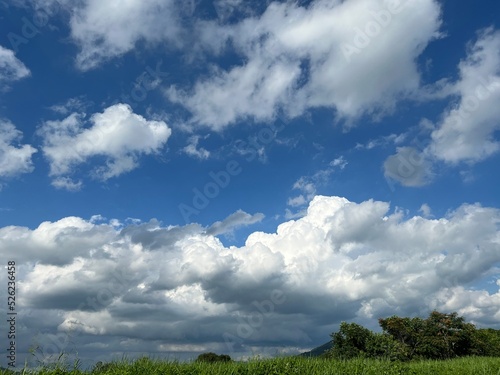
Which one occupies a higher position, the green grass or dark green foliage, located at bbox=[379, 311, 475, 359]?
dark green foliage, located at bbox=[379, 311, 475, 359]

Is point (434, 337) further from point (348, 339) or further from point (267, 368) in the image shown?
point (267, 368)

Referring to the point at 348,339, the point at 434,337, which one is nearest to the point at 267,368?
the point at 348,339

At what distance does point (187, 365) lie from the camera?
17.0 metres

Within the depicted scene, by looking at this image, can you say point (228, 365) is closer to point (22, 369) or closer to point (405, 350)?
point (22, 369)

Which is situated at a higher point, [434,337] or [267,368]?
[434,337]

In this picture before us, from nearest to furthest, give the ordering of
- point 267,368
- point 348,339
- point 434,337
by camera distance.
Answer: point 267,368 → point 348,339 → point 434,337

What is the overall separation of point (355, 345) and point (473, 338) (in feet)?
90.5

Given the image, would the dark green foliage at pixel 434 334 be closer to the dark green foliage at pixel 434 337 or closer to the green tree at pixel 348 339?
the dark green foliage at pixel 434 337

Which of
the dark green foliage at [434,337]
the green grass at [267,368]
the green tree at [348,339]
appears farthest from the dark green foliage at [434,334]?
the green grass at [267,368]

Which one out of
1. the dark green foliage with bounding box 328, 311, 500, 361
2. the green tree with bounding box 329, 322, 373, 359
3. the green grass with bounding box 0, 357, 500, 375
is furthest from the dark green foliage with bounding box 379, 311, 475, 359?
the green grass with bounding box 0, 357, 500, 375

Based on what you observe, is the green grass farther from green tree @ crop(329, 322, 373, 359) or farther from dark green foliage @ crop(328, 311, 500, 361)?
dark green foliage @ crop(328, 311, 500, 361)

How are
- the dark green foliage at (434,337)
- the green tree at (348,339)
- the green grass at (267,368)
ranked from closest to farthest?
the green grass at (267,368) < the green tree at (348,339) < the dark green foliage at (434,337)

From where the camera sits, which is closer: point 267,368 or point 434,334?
point 267,368

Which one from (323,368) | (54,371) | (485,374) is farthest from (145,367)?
(485,374)
